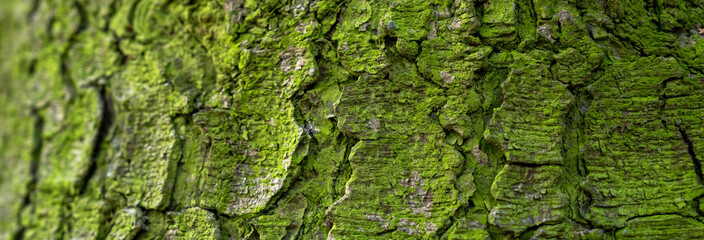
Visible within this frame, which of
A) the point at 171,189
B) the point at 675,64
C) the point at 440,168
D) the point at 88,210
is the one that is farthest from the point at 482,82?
the point at 88,210

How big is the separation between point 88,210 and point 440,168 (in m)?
1.00

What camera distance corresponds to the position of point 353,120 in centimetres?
94

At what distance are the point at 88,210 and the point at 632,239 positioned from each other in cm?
146

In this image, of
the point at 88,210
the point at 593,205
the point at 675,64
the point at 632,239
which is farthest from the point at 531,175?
the point at 88,210

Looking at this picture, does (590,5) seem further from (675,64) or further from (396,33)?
(396,33)

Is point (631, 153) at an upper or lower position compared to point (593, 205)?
upper

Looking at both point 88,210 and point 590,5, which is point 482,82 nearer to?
point 590,5

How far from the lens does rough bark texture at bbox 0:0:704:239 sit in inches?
35.2

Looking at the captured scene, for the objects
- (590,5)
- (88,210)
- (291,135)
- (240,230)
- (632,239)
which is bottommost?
(632,239)

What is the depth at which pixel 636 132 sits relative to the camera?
35.6 inches

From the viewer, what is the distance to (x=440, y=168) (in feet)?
2.99

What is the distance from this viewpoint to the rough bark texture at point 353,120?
0.89m

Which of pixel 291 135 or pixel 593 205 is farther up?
pixel 291 135

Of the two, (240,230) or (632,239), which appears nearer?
(632,239)
